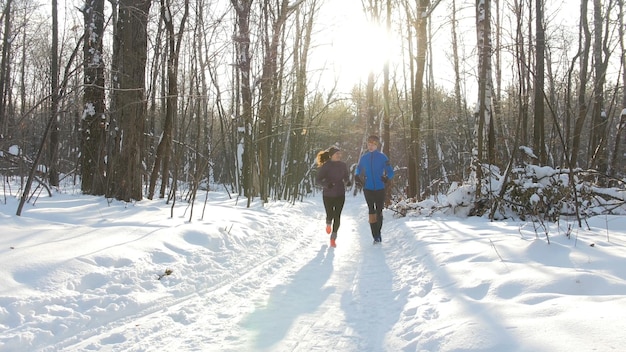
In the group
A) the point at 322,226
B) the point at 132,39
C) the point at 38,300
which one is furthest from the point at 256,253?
the point at 132,39

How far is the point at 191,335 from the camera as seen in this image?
3.13 meters

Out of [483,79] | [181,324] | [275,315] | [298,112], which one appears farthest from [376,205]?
[298,112]

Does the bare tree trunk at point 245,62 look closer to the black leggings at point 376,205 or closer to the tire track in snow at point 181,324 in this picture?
the black leggings at point 376,205

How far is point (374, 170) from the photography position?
7.37 meters

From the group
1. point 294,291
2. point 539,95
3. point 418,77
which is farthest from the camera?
point 418,77

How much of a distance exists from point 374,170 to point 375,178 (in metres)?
0.15

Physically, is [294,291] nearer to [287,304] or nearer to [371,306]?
[287,304]

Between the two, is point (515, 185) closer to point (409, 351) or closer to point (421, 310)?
point (421, 310)

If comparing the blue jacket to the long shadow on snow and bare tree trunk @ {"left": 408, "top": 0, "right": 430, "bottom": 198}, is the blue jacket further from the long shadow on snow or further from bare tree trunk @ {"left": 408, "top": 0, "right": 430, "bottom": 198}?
bare tree trunk @ {"left": 408, "top": 0, "right": 430, "bottom": 198}

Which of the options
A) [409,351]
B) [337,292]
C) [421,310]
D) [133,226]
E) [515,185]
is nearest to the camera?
[409,351]

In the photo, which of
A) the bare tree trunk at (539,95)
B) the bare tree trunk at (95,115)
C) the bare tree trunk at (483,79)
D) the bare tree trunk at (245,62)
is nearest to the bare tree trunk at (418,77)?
the bare tree trunk at (483,79)

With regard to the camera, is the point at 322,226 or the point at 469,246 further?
the point at 322,226

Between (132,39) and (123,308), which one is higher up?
(132,39)

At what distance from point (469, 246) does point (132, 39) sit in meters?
7.88
